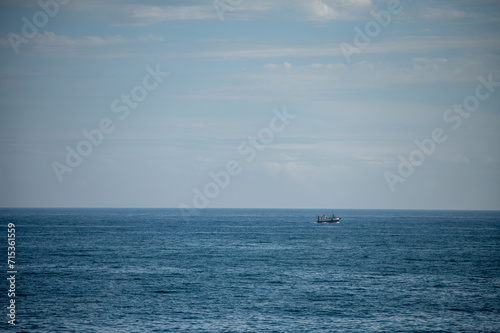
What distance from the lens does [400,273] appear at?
254 ft

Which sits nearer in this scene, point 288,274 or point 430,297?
point 430,297

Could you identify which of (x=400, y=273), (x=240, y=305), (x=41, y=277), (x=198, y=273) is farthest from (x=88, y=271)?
(x=400, y=273)

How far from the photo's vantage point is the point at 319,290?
6347 centimetres

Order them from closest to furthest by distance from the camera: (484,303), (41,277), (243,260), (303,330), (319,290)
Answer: (303,330), (484,303), (319,290), (41,277), (243,260)

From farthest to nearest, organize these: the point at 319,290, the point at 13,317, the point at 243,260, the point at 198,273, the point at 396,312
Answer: the point at 243,260 < the point at 198,273 < the point at 319,290 < the point at 396,312 < the point at 13,317

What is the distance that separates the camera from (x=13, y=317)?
4997cm

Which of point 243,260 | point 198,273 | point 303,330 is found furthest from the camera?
point 243,260

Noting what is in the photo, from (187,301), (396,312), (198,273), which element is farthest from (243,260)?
(396,312)

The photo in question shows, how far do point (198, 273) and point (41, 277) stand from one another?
21880 millimetres

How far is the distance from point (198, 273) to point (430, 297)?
33.1 meters

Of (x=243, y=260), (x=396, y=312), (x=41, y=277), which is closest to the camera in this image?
(x=396, y=312)

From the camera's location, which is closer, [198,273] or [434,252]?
[198,273]

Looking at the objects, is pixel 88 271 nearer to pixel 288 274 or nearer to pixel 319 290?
pixel 288 274

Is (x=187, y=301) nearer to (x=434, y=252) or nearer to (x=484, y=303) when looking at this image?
(x=484, y=303)
